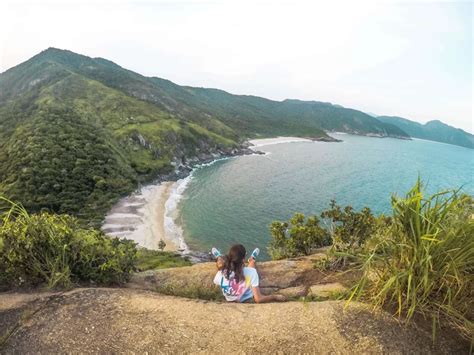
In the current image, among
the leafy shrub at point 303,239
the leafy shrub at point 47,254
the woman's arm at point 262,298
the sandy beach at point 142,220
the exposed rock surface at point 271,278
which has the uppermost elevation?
the leafy shrub at point 47,254

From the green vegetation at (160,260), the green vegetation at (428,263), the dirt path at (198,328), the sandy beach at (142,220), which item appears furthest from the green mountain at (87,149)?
the green vegetation at (428,263)

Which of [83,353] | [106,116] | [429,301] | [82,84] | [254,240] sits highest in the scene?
[82,84]

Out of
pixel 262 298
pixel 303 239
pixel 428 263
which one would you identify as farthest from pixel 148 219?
pixel 428 263

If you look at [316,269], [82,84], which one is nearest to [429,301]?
[316,269]

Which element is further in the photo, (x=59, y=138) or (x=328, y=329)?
(x=59, y=138)

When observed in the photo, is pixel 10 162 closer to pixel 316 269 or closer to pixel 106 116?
pixel 106 116

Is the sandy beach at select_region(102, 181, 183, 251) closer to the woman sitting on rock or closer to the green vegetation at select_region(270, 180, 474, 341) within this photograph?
the woman sitting on rock

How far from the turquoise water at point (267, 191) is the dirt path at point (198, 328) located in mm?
33158

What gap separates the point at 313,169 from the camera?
130875 millimetres

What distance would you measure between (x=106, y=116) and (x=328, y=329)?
157402 millimetres

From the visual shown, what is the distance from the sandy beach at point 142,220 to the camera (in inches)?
2283

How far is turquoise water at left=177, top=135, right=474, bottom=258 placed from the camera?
2466 inches

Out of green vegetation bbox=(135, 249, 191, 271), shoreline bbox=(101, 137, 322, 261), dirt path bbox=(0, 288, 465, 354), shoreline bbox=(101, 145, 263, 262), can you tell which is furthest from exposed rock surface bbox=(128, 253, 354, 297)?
shoreline bbox=(101, 137, 322, 261)

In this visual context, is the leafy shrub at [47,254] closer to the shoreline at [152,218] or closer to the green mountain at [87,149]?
the shoreline at [152,218]
